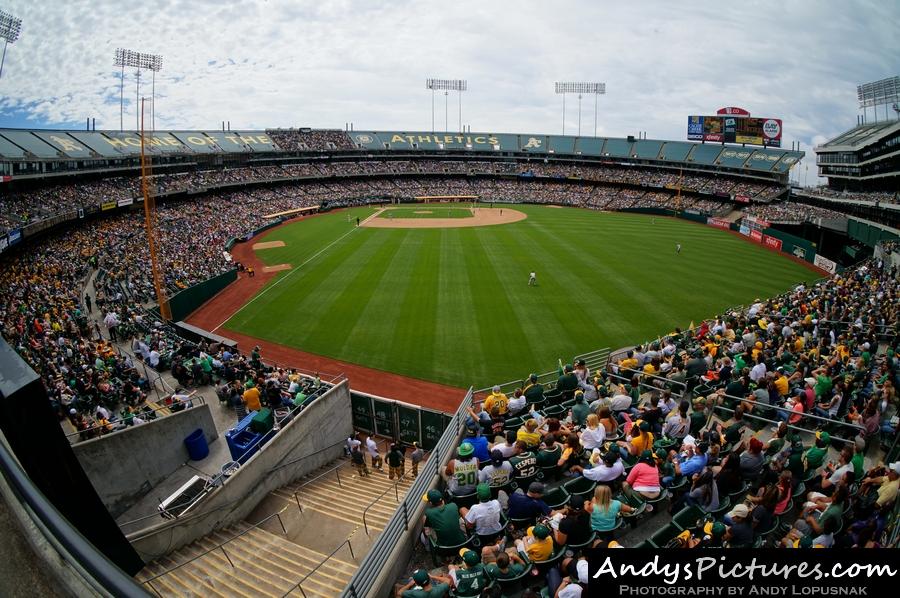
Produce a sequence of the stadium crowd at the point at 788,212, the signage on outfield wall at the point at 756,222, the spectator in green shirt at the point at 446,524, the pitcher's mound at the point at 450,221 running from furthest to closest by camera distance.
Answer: the pitcher's mound at the point at 450,221 → the signage on outfield wall at the point at 756,222 → the stadium crowd at the point at 788,212 → the spectator in green shirt at the point at 446,524

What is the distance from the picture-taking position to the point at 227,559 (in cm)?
884

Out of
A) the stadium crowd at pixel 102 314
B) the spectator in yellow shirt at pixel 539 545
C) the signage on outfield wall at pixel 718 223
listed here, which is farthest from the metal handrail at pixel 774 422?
the signage on outfield wall at pixel 718 223

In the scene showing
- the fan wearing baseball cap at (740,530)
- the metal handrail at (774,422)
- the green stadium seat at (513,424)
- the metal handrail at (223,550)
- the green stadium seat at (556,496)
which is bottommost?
the metal handrail at (223,550)

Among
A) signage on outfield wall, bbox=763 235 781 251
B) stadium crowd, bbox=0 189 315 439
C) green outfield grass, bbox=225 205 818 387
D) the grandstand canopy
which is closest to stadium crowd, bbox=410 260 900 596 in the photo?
green outfield grass, bbox=225 205 818 387

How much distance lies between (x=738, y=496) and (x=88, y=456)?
40.9 ft

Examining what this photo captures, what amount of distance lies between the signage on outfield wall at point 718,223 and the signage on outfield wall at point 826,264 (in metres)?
18.4

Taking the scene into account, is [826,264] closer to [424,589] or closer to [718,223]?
[718,223]

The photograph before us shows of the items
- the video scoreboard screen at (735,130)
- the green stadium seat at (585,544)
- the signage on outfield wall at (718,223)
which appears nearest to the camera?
the green stadium seat at (585,544)

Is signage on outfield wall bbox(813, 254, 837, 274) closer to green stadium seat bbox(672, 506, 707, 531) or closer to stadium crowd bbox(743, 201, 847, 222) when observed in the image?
stadium crowd bbox(743, 201, 847, 222)

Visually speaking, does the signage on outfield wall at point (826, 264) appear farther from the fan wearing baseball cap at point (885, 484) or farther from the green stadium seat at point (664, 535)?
the green stadium seat at point (664, 535)

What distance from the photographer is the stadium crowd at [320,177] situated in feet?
122

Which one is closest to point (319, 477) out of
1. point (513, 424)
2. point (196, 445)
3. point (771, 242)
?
point (196, 445)

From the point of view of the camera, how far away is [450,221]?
5666 centimetres

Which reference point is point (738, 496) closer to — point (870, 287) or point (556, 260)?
point (870, 287)
